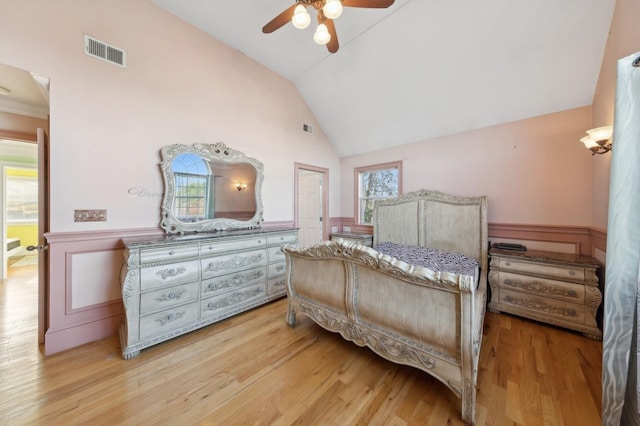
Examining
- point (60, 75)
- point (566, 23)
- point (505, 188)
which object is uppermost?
point (566, 23)

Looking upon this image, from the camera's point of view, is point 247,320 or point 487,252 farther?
point 487,252

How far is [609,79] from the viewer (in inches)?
83.6

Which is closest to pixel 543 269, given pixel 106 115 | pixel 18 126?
pixel 106 115

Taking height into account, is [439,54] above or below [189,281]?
above

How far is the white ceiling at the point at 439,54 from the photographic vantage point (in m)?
2.26

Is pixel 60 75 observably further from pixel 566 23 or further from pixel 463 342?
pixel 566 23

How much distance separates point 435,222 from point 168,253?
11.7 ft

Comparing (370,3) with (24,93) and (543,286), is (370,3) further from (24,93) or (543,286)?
(24,93)

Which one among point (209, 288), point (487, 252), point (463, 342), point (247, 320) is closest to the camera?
point (463, 342)

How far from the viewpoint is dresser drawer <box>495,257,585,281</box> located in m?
2.32

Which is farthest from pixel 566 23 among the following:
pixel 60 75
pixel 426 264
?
pixel 60 75

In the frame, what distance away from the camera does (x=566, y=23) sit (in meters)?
2.18

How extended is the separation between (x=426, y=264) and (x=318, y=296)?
126 cm

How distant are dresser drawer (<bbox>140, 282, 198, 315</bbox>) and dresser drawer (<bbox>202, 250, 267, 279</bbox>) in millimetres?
185
